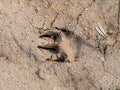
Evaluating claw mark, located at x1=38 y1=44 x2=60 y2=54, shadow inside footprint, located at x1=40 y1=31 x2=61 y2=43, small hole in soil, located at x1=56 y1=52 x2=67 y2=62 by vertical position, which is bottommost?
small hole in soil, located at x1=56 y1=52 x2=67 y2=62

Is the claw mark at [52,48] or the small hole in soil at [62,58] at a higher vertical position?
the claw mark at [52,48]

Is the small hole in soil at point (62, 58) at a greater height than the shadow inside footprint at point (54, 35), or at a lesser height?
lesser

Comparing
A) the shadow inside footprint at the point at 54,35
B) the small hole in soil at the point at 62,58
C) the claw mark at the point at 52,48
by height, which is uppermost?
the shadow inside footprint at the point at 54,35

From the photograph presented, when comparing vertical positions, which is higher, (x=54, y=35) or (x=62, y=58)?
(x=54, y=35)

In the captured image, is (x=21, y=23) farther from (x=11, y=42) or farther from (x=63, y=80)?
(x=63, y=80)

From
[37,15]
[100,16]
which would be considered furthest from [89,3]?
Answer: [37,15]

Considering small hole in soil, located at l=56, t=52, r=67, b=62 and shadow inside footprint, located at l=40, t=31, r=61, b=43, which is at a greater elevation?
shadow inside footprint, located at l=40, t=31, r=61, b=43
